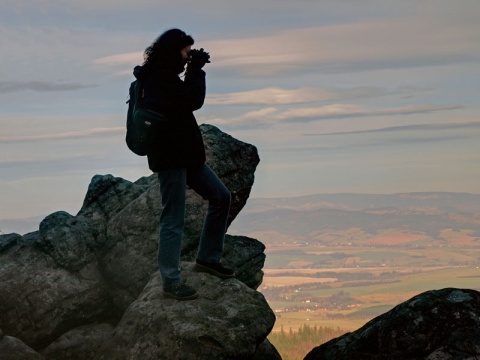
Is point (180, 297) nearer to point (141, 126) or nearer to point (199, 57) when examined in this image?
point (141, 126)

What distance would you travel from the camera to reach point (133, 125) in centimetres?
1527

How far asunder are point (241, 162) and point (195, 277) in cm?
551

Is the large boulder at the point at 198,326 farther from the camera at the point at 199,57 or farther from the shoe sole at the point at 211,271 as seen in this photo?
the camera at the point at 199,57

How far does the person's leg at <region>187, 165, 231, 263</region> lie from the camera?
16016 mm

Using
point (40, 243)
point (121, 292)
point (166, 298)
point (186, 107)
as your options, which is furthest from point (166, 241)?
point (40, 243)

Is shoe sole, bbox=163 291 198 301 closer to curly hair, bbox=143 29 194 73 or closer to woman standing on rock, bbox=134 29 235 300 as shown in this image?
woman standing on rock, bbox=134 29 235 300

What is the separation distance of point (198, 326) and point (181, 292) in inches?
41.5

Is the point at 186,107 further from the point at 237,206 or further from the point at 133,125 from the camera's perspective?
the point at 237,206

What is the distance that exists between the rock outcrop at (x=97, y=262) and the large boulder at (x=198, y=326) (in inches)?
16.5

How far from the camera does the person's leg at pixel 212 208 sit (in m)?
16.0

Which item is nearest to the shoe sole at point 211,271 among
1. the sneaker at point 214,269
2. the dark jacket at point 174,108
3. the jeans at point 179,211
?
the sneaker at point 214,269

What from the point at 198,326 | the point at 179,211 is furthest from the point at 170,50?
the point at 198,326

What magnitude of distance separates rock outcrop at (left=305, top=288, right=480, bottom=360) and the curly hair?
268 inches

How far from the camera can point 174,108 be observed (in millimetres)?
14984
